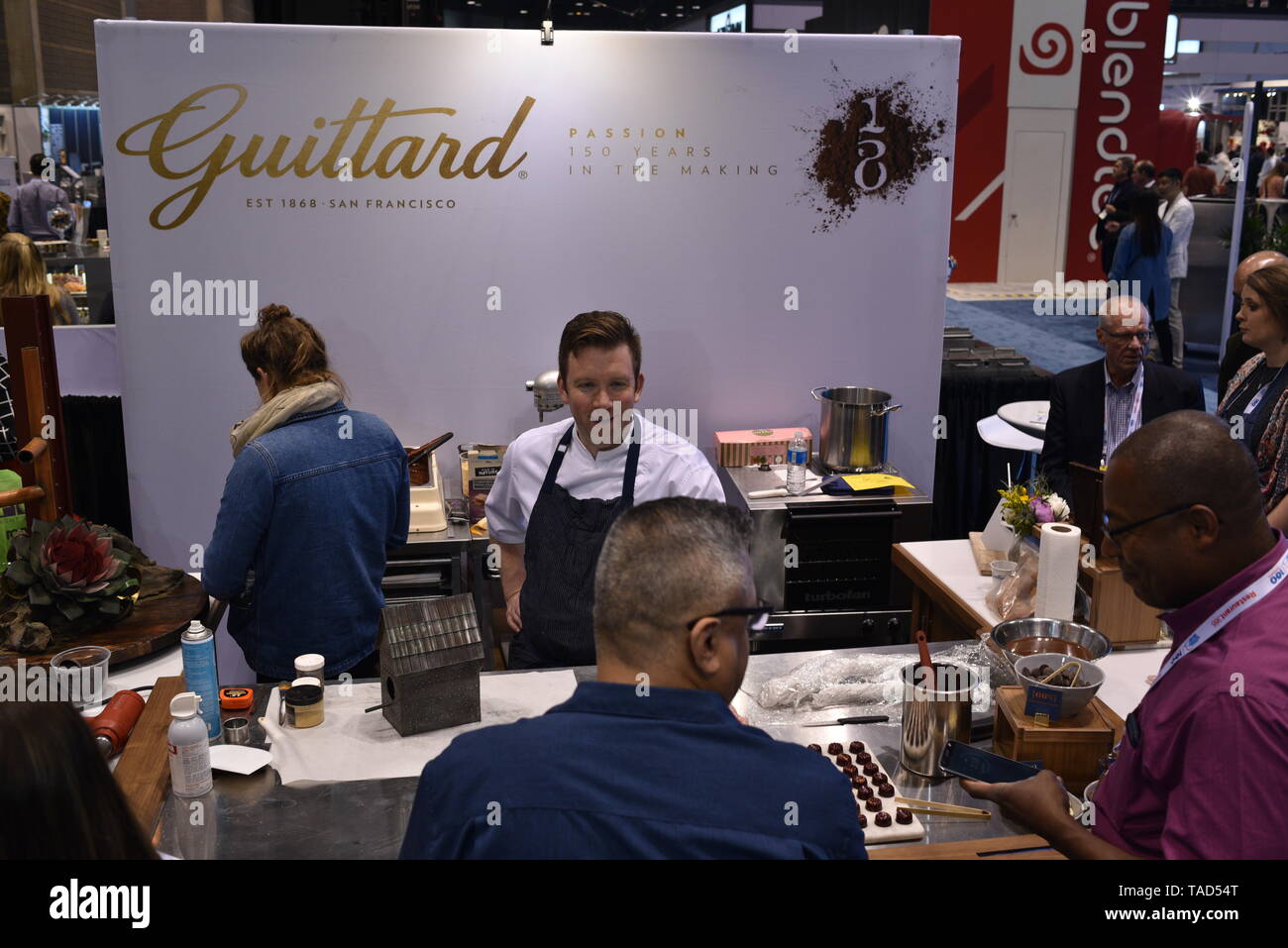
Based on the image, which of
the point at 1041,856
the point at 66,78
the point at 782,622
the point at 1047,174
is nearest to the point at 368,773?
the point at 1041,856

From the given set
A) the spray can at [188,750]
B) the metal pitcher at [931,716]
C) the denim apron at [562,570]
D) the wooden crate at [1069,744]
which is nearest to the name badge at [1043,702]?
the wooden crate at [1069,744]

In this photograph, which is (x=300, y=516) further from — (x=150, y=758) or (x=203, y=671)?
(x=150, y=758)

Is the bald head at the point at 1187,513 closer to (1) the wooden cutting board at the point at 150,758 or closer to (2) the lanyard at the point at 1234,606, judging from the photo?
(2) the lanyard at the point at 1234,606

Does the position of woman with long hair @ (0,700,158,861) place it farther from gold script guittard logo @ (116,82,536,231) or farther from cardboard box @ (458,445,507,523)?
gold script guittard logo @ (116,82,536,231)

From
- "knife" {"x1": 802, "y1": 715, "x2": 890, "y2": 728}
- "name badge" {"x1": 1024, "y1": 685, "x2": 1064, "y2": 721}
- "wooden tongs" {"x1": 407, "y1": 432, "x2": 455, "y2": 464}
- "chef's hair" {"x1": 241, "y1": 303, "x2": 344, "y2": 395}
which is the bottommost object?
"knife" {"x1": 802, "y1": 715, "x2": 890, "y2": 728}

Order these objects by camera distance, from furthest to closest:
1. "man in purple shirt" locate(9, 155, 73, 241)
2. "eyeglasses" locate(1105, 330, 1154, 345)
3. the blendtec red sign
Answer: the blendtec red sign < "man in purple shirt" locate(9, 155, 73, 241) < "eyeglasses" locate(1105, 330, 1154, 345)

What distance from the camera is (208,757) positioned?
2.28m

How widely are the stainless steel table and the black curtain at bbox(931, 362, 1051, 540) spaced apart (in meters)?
3.76

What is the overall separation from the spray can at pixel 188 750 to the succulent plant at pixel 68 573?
701 millimetres

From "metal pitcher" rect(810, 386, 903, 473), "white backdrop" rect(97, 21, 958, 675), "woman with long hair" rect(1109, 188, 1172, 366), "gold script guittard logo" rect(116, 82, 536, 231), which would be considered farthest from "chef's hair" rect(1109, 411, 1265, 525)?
"woman with long hair" rect(1109, 188, 1172, 366)

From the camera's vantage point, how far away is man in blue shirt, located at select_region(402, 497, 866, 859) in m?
1.29
